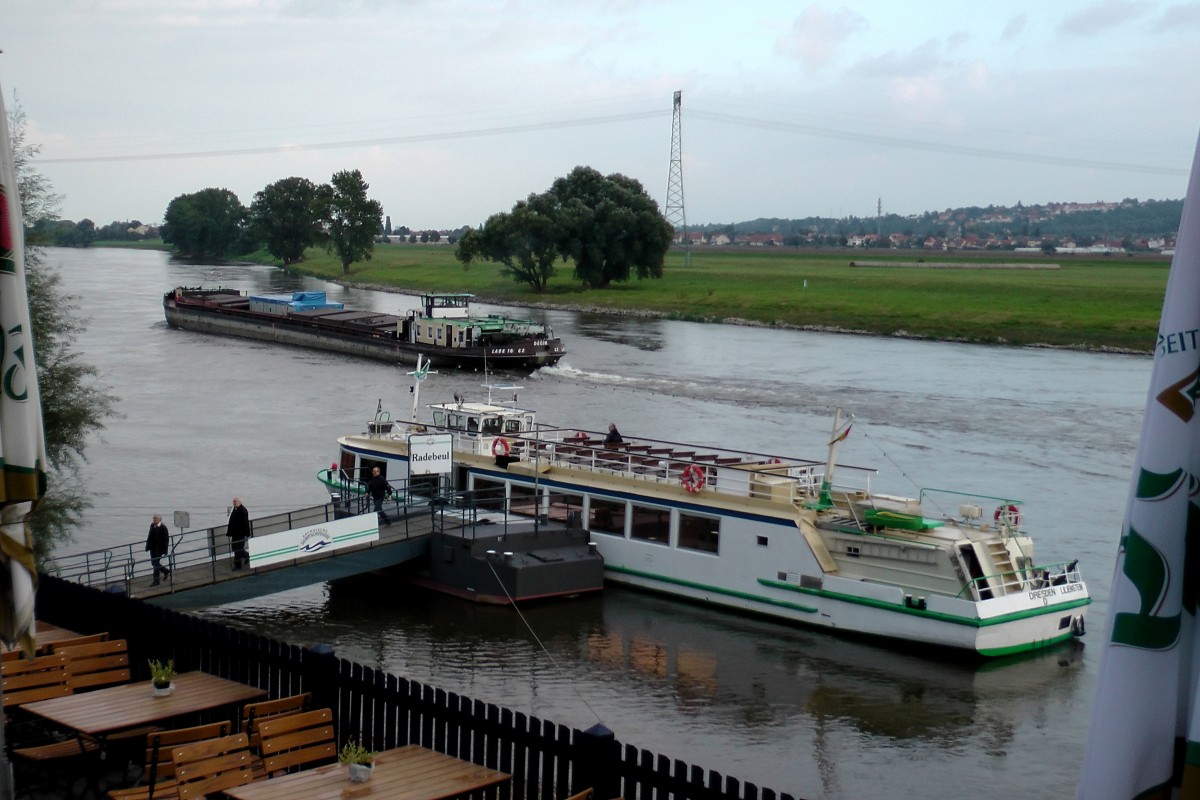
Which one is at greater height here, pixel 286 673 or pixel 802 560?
pixel 286 673

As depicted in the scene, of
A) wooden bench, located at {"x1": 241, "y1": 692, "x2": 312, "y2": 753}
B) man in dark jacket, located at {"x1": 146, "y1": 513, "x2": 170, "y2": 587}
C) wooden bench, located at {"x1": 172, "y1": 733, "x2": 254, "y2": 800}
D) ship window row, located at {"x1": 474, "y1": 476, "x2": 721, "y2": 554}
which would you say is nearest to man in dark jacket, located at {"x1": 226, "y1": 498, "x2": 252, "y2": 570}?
man in dark jacket, located at {"x1": 146, "y1": 513, "x2": 170, "y2": 587}

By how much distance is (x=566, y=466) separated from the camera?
1118 inches

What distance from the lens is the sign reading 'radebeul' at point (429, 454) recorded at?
27891 millimetres

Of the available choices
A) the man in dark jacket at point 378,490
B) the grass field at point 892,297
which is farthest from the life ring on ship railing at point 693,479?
the grass field at point 892,297

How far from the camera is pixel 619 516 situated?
27.2 m

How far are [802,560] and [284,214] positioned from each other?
17247 cm

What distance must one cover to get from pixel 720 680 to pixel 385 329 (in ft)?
200

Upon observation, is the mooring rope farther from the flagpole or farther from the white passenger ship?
the flagpole

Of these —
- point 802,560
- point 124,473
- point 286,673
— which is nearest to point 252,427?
point 124,473

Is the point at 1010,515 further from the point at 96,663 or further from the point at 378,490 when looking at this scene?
the point at 96,663

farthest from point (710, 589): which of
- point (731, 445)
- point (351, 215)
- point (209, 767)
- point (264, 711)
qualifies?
point (351, 215)

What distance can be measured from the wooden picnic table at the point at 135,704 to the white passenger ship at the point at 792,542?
1343cm

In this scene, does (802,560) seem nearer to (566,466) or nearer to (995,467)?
(566,466)

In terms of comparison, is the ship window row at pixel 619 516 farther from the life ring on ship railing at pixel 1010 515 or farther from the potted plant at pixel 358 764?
the potted plant at pixel 358 764
